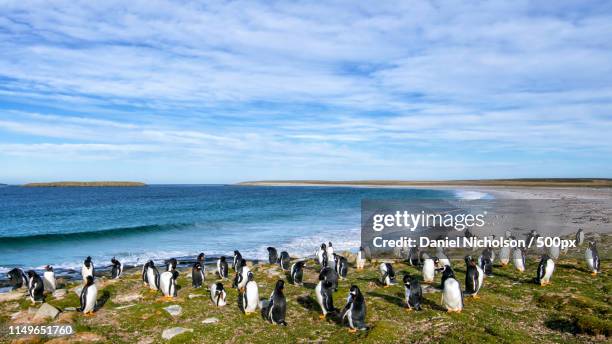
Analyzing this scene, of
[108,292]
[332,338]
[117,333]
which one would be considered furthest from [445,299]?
[108,292]

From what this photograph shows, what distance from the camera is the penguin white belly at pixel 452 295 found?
12633mm

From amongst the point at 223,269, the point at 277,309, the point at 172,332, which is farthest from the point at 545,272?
the point at 172,332

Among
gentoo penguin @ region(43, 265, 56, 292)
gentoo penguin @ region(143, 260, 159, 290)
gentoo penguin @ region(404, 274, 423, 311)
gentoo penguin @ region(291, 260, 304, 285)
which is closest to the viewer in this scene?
gentoo penguin @ region(404, 274, 423, 311)

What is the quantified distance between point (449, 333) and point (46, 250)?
35.3 m

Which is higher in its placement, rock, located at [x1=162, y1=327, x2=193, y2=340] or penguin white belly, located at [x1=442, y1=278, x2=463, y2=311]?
penguin white belly, located at [x1=442, y1=278, x2=463, y2=311]

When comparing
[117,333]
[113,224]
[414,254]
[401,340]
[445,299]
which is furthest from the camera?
[113,224]

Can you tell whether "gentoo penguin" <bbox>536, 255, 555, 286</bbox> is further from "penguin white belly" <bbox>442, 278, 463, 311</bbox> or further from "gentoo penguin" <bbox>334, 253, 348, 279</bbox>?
"gentoo penguin" <bbox>334, 253, 348, 279</bbox>

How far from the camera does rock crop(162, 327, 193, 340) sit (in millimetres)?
11461

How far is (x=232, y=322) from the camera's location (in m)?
12.5

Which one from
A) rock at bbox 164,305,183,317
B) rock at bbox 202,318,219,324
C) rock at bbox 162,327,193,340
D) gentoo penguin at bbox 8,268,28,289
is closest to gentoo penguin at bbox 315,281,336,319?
rock at bbox 202,318,219,324

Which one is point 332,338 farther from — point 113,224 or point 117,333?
point 113,224

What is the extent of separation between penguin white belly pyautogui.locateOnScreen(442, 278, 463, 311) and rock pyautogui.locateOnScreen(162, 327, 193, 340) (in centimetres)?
760

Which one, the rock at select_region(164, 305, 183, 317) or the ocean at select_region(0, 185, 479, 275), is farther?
the ocean at select_region(0, 185, 479, 275)

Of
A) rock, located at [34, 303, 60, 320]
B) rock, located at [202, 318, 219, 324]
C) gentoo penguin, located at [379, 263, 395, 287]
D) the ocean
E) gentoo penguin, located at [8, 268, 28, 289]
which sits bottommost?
the ocean
